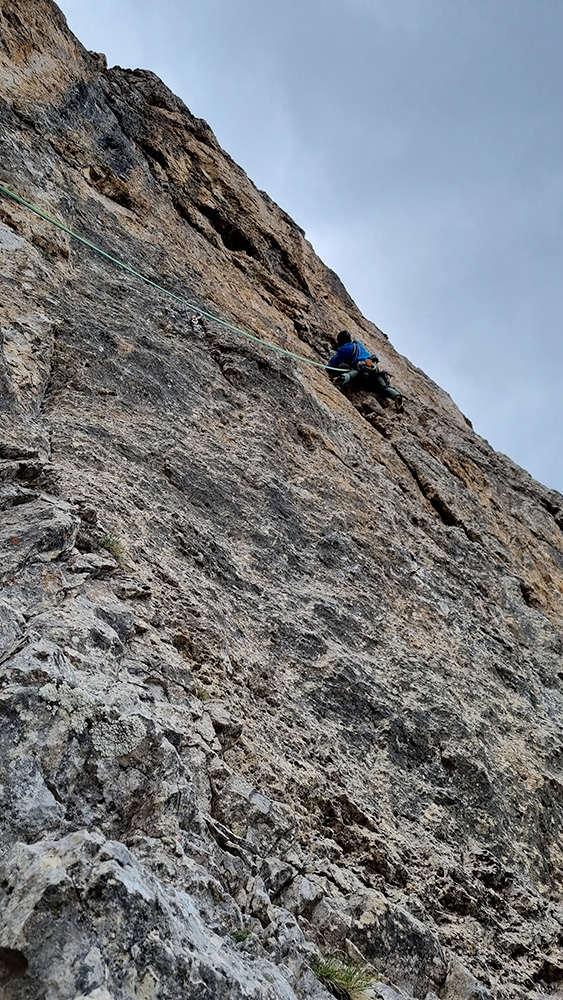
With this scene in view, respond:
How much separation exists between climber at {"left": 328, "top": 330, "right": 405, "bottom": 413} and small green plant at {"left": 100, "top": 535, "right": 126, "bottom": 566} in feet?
24.7

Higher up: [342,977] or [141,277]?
[141,277]

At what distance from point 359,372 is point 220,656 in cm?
812

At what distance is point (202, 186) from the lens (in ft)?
39.7

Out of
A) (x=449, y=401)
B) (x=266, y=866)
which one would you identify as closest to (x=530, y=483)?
(x=449, y=401)

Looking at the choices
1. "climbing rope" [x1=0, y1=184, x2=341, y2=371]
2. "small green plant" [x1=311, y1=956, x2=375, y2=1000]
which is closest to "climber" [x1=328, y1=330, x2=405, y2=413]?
"climbing rope" [x1=0, y1=184, x2=341, y2=371]

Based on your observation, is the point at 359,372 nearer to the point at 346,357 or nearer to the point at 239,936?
the point at 346,357

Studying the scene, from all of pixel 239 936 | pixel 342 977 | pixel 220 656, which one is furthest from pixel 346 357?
pixel 239 936

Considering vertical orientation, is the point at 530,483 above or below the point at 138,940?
above

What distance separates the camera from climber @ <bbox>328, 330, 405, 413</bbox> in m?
11.3

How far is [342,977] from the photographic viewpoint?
2.92 metres

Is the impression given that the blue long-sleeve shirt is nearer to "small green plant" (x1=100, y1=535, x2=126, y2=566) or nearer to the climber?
the climber

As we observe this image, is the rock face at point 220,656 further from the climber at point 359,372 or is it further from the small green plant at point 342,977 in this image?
the climber at point 359,372

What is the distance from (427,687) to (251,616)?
164 centimetres

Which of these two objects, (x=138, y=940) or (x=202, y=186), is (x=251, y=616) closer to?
(x=138, y=940)
